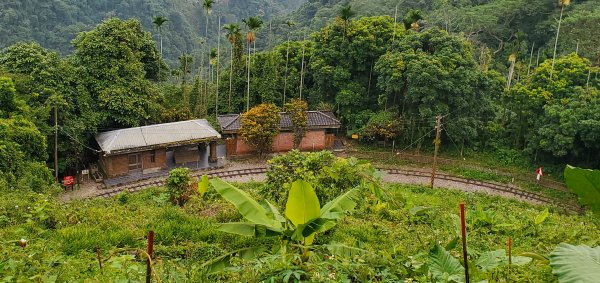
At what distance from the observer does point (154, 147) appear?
2317cm

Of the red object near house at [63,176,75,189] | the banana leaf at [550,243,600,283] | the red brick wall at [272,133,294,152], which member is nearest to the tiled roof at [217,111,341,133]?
the red brick wall at [272,133,294,152]

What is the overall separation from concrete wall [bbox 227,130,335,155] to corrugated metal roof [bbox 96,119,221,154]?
6.04ft

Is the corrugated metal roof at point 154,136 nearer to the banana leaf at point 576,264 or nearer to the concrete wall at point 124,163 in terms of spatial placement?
the concrete wall at point 124,163

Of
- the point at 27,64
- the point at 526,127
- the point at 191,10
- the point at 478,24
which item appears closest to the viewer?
the point at 27,64

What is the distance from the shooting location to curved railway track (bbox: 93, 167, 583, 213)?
21844 millimetres

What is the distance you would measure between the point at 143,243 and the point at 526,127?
24.3 meters

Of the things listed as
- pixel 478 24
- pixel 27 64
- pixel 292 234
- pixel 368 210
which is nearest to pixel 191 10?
pixel 478 24

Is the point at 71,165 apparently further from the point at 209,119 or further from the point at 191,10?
the point at 191,10

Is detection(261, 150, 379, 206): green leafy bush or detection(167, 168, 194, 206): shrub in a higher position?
detection(261, 150, 379, 206): green leafy bush

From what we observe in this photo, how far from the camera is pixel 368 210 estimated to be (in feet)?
38.7

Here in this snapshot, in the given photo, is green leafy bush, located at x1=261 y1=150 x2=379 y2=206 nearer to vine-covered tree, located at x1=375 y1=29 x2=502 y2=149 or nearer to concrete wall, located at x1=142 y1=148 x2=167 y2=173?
concrete wall, located at x1=142 y1=148 x2=167 y2=173

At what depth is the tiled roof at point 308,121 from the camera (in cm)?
2620

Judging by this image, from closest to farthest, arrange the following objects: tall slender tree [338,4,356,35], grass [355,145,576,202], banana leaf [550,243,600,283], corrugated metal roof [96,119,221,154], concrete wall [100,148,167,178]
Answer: banana leaf [550,243,600,283] < corrugated metal roof [96,119,221,154] < concrete wall [100,148,167,178] < grass [355,145,576,202] < tall slender tree [338,4,356,35]

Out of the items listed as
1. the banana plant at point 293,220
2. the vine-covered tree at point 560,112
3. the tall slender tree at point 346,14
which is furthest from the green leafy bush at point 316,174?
the tall slender tree at point 346,14
